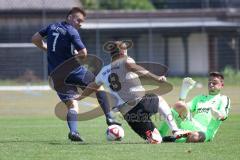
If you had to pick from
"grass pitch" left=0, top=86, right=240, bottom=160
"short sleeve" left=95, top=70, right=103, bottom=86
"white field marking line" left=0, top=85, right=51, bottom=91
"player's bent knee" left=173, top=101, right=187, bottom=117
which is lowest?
"white field marking line" left=0, top=85, right=51, bottom=91

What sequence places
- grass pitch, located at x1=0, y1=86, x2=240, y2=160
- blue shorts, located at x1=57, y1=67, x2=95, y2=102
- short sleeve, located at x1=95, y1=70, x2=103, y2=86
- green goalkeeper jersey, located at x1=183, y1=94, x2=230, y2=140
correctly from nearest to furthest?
1. grass pitch, located at x1=0, y1=86, x2=240, y2=160
2. green goalkeeper jersey, located at x1=183, y1=94, x2=230, y2=140
3. short sleeve, located at x1=95, y1=70, x2=103, y2=86
4. blue shorts, located at x1=57, y1=67, x2=95, y2=102

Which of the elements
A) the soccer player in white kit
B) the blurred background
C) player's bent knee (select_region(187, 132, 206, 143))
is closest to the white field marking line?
the blurred background

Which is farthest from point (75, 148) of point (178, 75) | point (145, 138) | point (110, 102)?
point (178, 75)

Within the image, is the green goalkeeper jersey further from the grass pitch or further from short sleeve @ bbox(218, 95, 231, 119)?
the grass pitch

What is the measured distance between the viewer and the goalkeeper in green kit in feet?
33.0

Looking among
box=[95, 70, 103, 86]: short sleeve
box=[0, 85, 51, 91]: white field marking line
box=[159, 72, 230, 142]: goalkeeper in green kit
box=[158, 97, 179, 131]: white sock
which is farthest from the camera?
box=[0, 85, 51, 91]: white field marking line

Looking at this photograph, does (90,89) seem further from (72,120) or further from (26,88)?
(26,88)

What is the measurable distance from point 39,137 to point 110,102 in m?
1.18

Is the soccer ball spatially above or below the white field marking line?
above

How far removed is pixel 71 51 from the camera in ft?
35.7

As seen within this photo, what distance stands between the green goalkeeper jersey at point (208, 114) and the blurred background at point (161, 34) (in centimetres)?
1938

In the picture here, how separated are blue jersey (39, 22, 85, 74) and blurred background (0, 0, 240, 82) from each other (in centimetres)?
1847

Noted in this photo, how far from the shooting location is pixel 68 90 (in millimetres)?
10953

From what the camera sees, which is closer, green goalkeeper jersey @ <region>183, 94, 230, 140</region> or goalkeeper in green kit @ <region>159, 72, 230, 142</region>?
goalkeeper in green kit @ <region>159, 72, 230, 142</region>
